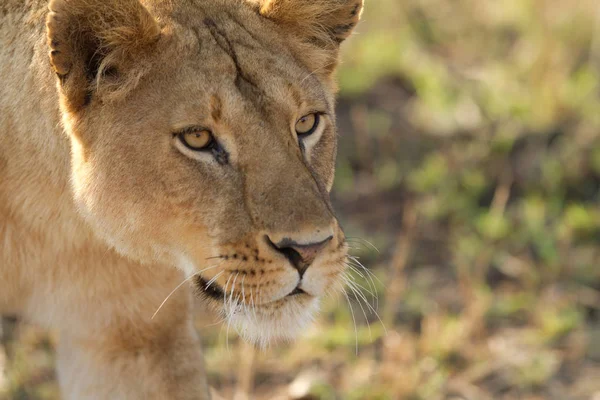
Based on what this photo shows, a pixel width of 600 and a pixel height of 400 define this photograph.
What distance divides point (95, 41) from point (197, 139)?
12.8 inches

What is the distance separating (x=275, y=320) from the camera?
2439 millimetres

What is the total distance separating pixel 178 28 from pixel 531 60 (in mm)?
3339

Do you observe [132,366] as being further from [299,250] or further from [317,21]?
[317,21]

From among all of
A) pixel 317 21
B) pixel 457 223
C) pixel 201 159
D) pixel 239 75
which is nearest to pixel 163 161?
pixel 201 159

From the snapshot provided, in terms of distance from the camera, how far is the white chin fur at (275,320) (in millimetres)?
2424

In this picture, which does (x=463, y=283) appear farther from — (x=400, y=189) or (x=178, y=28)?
(x=178, y=28)

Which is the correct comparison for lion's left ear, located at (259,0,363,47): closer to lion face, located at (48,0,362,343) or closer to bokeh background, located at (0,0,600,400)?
lion face, located at (48,0,362,343)

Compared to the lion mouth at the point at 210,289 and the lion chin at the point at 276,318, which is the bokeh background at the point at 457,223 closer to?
the lion chin at the point at 276,318

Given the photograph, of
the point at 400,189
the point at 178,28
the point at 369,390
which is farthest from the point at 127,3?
the point at 400,189

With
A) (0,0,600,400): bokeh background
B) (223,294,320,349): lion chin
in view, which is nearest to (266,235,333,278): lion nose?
(223,294,320,349): lion chin

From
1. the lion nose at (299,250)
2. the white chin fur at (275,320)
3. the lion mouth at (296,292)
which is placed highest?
the lion nose at (299,250)

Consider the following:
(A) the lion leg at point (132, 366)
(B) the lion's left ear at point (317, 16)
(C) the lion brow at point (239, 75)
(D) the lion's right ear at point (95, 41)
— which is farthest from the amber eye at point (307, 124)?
(A) the lion leg at point (132, 366)

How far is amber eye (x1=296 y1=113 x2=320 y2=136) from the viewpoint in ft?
8.38

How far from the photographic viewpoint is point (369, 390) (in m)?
3.46
